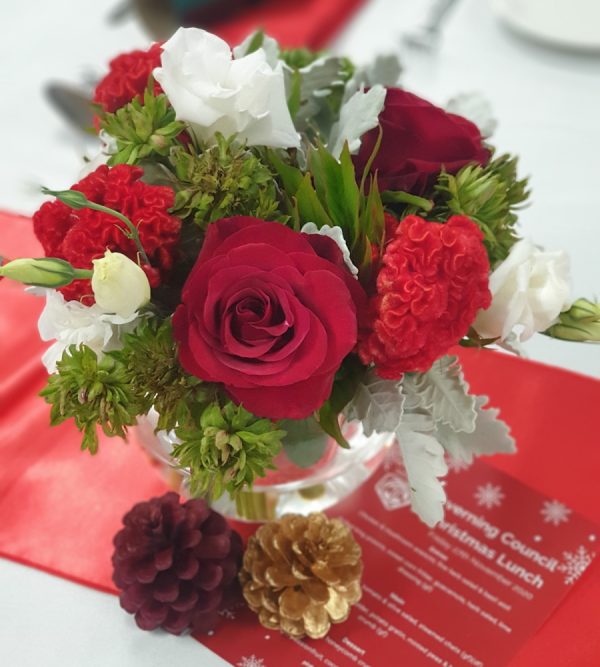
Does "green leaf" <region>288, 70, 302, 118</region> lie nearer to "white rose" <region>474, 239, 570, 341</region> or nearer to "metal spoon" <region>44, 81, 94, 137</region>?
"white rose" <region>474, 239, 570, 341</region>

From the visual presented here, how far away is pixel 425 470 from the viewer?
1.44 ft

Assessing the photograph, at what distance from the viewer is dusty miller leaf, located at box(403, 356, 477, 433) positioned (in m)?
0.45

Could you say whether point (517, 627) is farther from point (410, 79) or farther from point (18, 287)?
point (410, 79)

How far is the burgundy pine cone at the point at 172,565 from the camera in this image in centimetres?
48

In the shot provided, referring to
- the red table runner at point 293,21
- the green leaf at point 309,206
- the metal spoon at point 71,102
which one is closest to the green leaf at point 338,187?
the green leaf at point 309,206

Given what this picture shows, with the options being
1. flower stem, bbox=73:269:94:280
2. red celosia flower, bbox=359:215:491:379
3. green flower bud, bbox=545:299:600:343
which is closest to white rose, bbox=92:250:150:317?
flower stem, bbox=73:269:94:280

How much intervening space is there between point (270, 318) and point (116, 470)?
28 centimetres

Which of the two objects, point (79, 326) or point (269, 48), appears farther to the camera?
point (269, 48)

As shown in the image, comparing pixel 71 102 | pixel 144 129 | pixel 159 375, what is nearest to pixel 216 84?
pixel 144 129

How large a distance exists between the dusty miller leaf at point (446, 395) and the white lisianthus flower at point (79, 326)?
0.51 feet

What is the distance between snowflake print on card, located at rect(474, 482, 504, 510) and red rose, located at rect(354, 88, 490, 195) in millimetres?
238

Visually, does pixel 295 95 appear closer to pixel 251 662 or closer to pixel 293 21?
pixel 251 662

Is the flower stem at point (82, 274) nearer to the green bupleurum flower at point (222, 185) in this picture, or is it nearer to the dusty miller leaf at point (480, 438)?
the green bupleurum flower at point (222, 185)

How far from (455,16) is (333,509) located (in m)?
0.78
